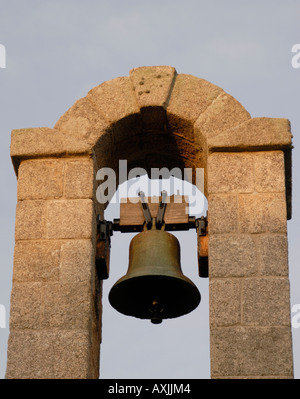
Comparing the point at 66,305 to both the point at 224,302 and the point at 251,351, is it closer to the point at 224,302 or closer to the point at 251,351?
the point at 224,302

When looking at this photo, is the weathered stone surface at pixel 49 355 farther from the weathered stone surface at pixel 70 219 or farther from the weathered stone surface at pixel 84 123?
the weathered stone surface at pixel 84 123

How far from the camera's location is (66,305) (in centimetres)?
1002

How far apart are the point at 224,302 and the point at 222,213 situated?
2.41 ft

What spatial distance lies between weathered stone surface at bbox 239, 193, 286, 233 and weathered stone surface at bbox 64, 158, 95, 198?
109cm

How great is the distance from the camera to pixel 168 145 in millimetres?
11336

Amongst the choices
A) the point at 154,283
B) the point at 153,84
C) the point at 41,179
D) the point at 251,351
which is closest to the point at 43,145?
the point at 41,179

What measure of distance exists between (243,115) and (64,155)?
135 cm

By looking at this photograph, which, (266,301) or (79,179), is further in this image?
(79,179)

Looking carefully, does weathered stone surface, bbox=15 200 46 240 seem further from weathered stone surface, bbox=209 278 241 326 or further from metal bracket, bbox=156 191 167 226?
weathered stone surface, bbox=209 278 241 326

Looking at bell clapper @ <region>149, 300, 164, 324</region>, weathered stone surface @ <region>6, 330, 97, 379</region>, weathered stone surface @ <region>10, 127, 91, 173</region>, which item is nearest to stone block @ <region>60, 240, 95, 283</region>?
weathered stone surface @ <region>6, 330, 97, 379</region>

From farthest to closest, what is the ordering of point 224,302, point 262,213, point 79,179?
point 79,179
point 262,213
point 224,302

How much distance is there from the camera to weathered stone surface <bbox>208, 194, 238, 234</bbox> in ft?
33.8

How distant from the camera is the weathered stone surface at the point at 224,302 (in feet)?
32.3
